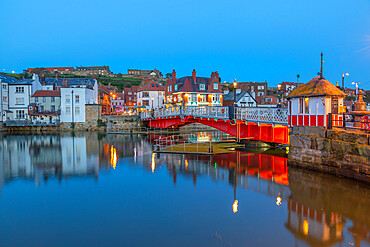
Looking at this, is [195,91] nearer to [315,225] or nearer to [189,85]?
[189,85]

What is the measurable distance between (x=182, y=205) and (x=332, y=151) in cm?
996

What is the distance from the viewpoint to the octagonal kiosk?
64.3 feet

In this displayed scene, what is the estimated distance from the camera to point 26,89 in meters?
65.2

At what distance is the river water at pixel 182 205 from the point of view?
11.5 m

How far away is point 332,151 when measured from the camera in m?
18.5

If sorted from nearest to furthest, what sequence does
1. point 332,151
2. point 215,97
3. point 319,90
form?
point 332,151
point 319,90
point 215,97

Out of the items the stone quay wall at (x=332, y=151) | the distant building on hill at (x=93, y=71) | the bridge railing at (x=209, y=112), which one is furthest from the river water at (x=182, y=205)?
the distant building on hill at (x=93, y=71)

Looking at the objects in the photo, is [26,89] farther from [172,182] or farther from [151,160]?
[172,182]

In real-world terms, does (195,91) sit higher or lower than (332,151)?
higher

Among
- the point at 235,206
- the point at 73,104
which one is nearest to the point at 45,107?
the point at 73,104

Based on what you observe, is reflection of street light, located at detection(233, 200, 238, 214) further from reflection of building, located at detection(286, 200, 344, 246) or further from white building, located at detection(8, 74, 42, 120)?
white building, located at detection(8, 74, 42, 120)

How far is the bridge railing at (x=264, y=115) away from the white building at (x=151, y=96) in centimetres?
5052

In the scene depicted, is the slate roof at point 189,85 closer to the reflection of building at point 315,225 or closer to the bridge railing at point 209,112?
the bridge railing at point 209,112

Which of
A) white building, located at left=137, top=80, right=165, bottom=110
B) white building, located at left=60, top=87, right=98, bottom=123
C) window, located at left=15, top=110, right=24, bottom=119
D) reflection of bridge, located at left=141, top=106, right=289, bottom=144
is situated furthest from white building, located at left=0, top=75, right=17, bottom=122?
reflection of bridge, located at left=141, top=106, right=289, bottom=144
